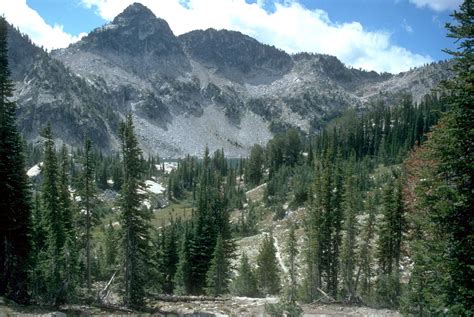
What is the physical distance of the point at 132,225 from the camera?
26781mm

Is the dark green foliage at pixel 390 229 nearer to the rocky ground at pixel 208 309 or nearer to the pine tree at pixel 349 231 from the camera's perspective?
the pine tree at pixel 349 231

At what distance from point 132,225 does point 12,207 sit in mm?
7088

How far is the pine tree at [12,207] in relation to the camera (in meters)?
22.8

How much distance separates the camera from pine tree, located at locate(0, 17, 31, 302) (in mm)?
22750

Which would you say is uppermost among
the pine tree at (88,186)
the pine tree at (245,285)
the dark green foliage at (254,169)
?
the dark green foliage at (254,169)

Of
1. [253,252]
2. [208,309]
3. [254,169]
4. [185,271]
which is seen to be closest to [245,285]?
[185,271]

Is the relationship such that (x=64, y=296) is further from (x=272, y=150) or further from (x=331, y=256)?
(x=272, y=150)

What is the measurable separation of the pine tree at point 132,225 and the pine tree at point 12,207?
18.7ft

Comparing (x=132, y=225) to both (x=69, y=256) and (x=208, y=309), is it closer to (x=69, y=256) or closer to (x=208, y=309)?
(x=69, y=256)

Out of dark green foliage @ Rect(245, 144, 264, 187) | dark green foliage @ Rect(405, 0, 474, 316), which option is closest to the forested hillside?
dark green foliage @ Rect(405, 0, 474, 316)

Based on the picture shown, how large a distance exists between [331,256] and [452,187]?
78.7ft

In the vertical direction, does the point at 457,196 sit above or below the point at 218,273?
above

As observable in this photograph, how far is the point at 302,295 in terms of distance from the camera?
37.8 m

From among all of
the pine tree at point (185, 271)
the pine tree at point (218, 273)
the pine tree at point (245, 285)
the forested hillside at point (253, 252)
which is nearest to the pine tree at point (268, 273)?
the forested hillside at point (253, 252)
